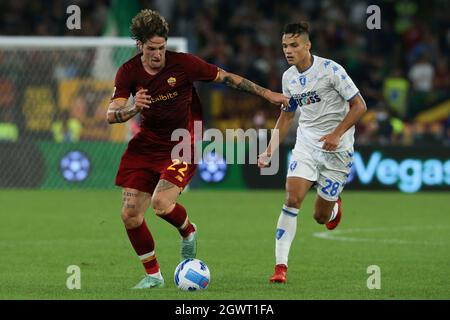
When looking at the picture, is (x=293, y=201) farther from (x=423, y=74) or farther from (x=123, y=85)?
(x=423, y=74)

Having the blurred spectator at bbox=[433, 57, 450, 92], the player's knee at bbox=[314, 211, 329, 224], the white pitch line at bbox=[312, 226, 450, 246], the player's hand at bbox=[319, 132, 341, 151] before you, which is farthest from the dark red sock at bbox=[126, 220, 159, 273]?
the blurred spectator at bbox=[433, 57, 450, 92]

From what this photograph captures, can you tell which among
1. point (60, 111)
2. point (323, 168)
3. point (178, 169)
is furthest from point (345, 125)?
point (60, 111)

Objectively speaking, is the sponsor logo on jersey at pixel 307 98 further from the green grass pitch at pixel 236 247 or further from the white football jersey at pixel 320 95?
the green grass pitch at pixel 236 247

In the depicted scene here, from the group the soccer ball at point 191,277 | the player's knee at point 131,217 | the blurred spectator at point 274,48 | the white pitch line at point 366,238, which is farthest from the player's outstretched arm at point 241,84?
the blurred spectator at point 274,48

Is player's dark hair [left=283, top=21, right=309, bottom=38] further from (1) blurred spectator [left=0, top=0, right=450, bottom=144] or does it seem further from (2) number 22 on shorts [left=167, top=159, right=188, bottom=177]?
(1) blurred spectator [left=0, top=0, right=450, bottom=144]

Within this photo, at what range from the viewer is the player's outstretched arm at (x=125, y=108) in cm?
850

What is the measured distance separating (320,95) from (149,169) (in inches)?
65.9

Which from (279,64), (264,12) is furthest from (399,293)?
(264,12)

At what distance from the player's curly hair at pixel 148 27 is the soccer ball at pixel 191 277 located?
1.76 metres

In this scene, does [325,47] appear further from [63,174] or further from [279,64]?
[63,174]

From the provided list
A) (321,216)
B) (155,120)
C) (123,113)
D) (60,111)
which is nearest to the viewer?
(123,113)

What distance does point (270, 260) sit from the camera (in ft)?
36.5

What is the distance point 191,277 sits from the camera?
880 cm

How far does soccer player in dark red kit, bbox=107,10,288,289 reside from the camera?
8.95 m
